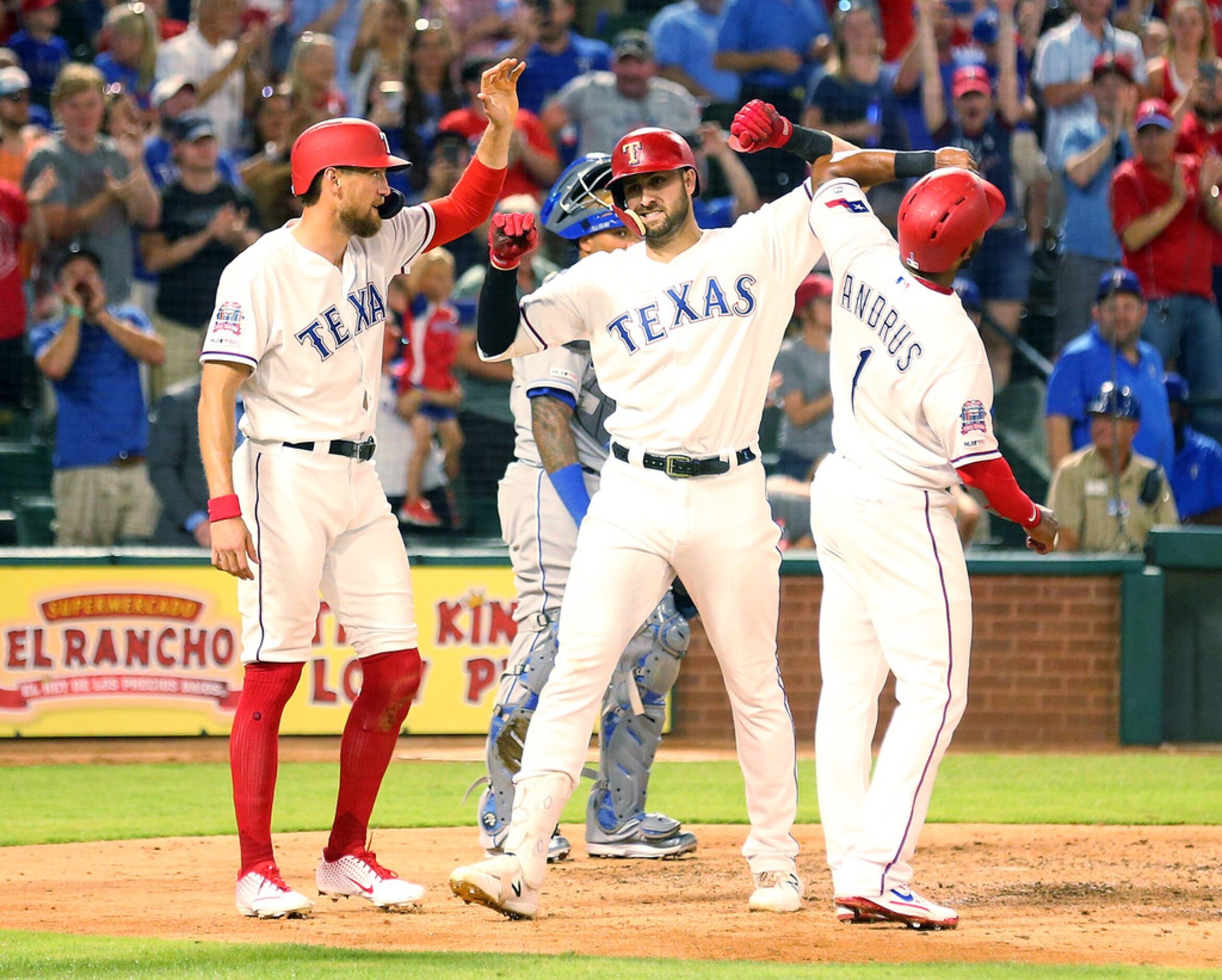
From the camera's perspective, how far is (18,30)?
11852 mm

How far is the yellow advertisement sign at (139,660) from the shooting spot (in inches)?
347

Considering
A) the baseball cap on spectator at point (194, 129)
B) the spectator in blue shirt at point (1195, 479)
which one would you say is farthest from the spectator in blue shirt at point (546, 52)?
the spectator in blue shirt at point (1195, 479)

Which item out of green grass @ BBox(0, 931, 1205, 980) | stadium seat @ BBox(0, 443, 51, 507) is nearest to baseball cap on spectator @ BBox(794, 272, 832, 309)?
stadium seat @ BBox(0, 443, 51, 507)

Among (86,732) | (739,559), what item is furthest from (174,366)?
(739,559)

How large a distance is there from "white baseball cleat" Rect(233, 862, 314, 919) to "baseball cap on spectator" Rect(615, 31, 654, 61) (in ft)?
24.0

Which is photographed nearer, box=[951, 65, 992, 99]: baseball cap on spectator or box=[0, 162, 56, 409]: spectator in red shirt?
box=[0, 162, 56, 409]: spectator in red shirt

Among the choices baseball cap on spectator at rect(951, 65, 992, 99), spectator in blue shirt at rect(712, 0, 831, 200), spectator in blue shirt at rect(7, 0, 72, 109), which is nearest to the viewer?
baseball cap on spectator at rect(951, 65, 992, 99)

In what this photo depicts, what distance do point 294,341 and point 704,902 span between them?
6.52 ft

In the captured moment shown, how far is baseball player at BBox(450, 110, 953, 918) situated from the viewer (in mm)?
4559

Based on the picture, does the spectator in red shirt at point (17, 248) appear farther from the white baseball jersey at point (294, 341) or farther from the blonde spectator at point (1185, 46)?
the blonde spectator at point (1185, 46)

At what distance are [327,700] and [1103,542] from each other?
13.7 ft

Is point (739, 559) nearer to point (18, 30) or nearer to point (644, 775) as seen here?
point (644, 775)

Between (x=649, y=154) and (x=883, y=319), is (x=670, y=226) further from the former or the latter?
(x=883, y=319)

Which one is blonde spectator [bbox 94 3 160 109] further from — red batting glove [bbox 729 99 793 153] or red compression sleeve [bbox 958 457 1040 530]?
red compression sleeve [bbox 958 457 1040 530]
